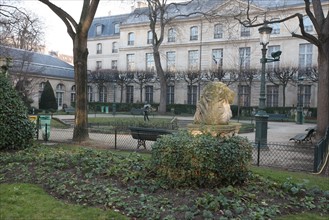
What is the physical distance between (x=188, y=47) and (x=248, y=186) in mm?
45240

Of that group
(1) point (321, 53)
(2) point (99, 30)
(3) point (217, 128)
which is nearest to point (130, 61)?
(2) point (99, 30)

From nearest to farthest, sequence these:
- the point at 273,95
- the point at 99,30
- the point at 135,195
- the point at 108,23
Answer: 1. the point at 135,195
2. the point at 273,95
3. the point at 99,30
4. the point at 108,23

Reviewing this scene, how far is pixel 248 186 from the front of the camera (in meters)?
6.25

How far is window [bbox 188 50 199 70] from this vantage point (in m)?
49.5

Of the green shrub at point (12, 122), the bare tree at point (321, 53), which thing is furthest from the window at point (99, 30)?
the green shrub at point (12, 122)

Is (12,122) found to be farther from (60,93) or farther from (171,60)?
(171,60)

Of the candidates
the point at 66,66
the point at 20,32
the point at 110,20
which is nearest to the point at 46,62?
the point at 66,66

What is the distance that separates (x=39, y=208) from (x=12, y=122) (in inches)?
221

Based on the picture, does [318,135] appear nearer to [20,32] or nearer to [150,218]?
[150,218]

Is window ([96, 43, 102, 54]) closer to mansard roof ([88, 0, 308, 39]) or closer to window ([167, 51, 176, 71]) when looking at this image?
mansard roof ([88, 0, 308, 39])

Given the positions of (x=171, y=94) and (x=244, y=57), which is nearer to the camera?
(x=244, y=57)

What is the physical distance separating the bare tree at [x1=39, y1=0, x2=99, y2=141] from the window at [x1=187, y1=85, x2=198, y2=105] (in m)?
34.7

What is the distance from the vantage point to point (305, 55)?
42188mm

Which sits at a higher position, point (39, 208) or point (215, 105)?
point (215, 105)
